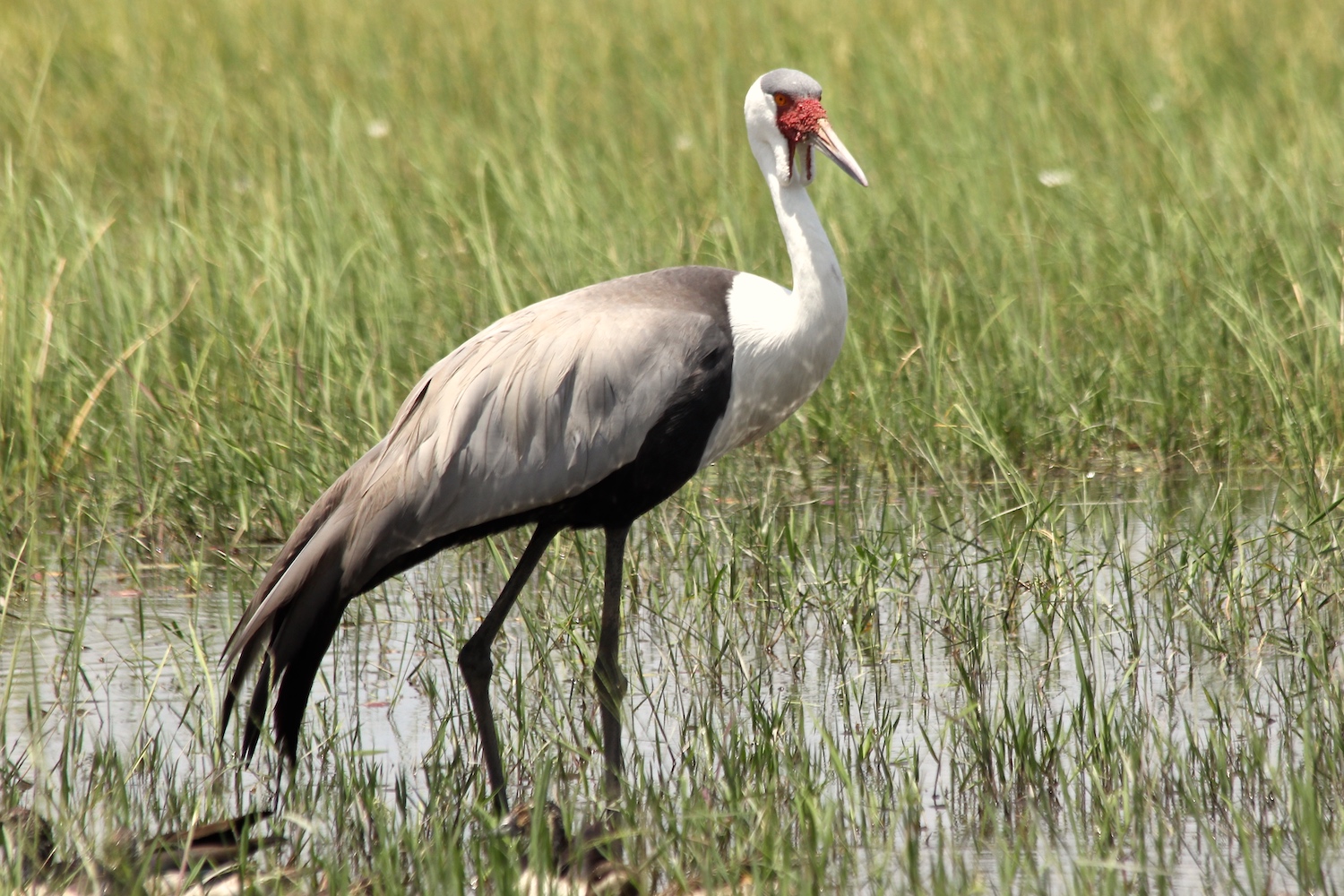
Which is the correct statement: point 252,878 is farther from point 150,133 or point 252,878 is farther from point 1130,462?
point 150,133

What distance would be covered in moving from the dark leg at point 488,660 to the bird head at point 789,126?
1007mm

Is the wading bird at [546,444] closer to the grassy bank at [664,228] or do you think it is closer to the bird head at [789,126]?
the bird head at [789,126]

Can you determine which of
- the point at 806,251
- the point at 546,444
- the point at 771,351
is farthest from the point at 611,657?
the point at 806,251

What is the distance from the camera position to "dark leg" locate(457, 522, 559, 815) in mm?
3490

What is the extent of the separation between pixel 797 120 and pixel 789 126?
0.03 m

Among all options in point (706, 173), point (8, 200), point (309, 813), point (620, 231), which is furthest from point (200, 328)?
point (309, 813)

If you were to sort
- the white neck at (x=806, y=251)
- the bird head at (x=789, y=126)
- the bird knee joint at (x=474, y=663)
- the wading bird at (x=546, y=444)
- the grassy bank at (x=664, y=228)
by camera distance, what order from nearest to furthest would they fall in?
the wading bird at (x=546, y=444) → the bird knee joint at (x=474, y=663) → the white neck at (x=806, y=251) → the bird head at (x=789, y=126) → the grassy bank at (x=664, y=228)

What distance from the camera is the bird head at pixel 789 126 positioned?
4.01 meters

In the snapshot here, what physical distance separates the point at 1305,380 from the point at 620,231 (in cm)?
247

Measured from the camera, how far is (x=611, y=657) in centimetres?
376

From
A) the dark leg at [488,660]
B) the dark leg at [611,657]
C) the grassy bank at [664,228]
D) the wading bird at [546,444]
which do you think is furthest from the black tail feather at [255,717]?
the grassy bank at [664,228]

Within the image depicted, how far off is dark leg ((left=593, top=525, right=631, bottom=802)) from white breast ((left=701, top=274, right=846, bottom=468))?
0.28 meters

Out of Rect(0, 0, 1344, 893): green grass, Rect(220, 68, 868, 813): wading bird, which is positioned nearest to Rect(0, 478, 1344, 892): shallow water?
Rect(0, 0, 1344, 893): green grass

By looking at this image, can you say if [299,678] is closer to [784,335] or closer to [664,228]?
[784,335]
